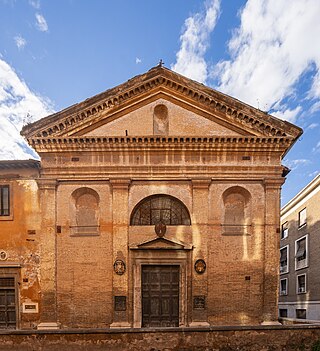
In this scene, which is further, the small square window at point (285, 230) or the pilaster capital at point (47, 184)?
the small square window at point (285, 230)

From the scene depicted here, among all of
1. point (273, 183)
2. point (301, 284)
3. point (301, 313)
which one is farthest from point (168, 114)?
point (301, 313)

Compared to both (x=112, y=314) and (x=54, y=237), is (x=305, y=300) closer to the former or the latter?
(x=112, y=314)

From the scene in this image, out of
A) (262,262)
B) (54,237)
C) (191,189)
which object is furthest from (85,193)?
(262,262)

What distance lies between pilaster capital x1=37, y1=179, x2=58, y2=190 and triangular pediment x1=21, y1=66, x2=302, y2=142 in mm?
1895

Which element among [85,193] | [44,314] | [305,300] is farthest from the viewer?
[305,300]

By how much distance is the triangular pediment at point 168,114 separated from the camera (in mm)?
13508

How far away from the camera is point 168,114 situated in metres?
13.9

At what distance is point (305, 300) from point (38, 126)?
22.5 m

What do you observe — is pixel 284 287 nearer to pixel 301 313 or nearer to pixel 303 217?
pixel 301 313

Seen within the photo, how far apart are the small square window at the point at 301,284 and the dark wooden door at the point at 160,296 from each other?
1521cm

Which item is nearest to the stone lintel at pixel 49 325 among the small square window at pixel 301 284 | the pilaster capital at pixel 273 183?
the pilaster capital at pixel 273 183

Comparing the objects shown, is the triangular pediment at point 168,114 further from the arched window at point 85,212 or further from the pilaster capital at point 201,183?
the arched window at point 85,212

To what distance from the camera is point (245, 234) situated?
13.4 m

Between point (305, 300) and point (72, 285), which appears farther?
point (305, 300)
